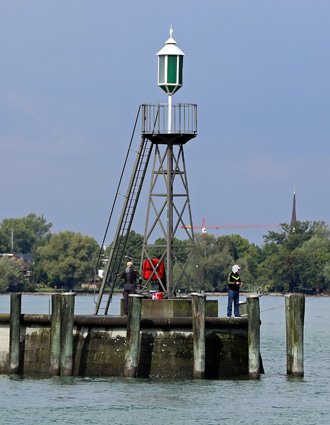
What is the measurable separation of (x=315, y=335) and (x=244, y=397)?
37.7 metres

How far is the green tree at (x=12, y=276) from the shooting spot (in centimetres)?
18300

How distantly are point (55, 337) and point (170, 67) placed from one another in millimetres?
9078

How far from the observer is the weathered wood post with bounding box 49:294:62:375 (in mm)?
31266

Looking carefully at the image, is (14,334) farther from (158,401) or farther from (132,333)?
(158,401)

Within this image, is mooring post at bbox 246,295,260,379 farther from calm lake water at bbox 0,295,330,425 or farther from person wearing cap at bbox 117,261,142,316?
person wearing cap at bbox 117,261,142,316

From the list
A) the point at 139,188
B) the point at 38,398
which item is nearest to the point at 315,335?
the point at 139,188

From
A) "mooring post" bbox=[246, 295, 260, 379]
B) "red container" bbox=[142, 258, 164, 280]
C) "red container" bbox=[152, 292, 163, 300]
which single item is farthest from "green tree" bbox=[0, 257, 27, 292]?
"mooring post" bbox=[246, 295, 260, 379]

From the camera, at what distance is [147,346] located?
1247 inches

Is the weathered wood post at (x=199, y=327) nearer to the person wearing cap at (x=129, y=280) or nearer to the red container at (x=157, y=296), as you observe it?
the red container at (x=157, y=296)

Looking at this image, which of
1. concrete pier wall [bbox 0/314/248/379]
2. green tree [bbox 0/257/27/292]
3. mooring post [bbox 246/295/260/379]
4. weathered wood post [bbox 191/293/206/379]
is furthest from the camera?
green tree [bbox 0/257/27/292]

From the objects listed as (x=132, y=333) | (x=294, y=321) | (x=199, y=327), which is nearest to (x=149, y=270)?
(x=132, y=333)

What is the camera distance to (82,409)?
97.9 ft

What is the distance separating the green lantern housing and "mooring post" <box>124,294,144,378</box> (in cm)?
727

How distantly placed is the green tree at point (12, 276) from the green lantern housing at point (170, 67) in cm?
14906
